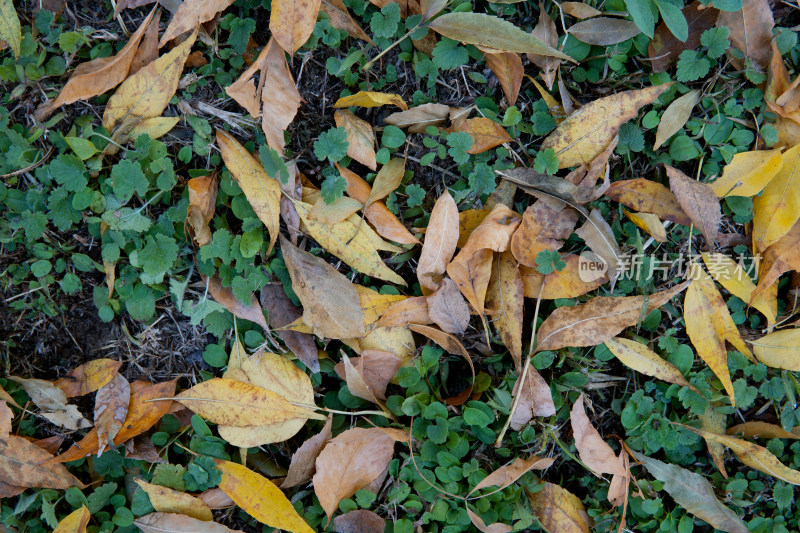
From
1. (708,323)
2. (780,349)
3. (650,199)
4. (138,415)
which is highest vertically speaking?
(650,199)

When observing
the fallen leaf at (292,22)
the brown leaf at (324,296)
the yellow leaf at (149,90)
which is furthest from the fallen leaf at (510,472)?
the yellow leaf at (149,90)

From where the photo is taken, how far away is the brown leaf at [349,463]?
2.12 m

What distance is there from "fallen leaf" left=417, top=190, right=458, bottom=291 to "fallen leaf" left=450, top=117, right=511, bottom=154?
22 cm

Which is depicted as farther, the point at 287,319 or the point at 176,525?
the point at 287,319

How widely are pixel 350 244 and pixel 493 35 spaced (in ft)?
3.09

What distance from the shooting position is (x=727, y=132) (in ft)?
7.50

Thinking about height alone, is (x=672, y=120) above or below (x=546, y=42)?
below

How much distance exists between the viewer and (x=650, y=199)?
2227 mm

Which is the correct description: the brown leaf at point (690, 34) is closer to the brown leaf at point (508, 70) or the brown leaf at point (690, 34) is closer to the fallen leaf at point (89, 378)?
the brown leaf at point (508, 70)

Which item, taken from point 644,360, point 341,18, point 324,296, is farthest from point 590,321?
point 341,18

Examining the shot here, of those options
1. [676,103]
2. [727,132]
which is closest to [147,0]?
[676,103]

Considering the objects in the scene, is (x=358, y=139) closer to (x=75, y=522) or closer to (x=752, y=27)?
(x=752, y=27)

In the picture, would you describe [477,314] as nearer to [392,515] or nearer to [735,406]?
[392,515]

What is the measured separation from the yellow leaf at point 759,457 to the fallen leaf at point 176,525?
5.97 ft
